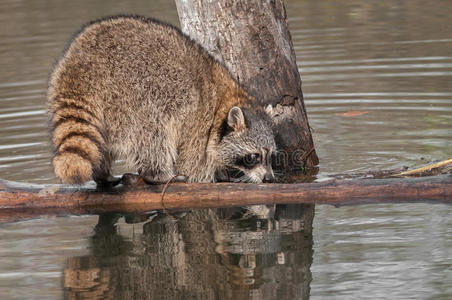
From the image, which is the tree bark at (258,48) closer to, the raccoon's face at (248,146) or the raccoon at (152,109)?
the raccoon at (152,109)

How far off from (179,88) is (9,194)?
4.89 ft

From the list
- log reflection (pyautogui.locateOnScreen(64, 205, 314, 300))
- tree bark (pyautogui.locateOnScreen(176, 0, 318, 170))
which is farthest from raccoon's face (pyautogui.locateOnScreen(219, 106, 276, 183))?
log reflection (pyautogui.locateOnScreen(64, 205, 314, 300))

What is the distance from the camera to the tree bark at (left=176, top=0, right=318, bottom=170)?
22.6 ft

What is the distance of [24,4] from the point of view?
18.3m

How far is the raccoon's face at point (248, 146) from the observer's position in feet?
21.6

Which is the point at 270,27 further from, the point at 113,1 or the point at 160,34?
the point at 113,1

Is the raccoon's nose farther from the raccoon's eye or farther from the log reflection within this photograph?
A: the log reflection

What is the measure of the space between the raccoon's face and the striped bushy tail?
103 cm

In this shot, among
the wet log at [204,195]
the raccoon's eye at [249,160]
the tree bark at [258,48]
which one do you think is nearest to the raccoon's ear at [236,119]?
the raccoon's eye at [249,160]

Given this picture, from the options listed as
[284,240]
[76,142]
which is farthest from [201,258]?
[76,142]

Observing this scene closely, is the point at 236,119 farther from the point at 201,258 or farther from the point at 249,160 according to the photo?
the point at 201,258

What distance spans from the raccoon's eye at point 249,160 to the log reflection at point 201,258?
673mm

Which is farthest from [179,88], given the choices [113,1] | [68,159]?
A: [113,1]

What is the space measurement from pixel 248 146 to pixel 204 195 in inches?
30.6
